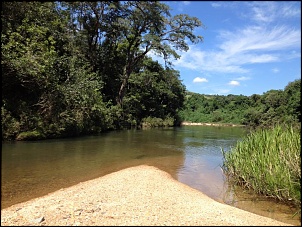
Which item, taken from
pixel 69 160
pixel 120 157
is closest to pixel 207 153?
pixel 120 157

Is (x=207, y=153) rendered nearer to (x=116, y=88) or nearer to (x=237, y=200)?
(x=237, y=200)

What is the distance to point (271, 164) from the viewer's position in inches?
250

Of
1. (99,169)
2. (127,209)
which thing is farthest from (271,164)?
(99,169)

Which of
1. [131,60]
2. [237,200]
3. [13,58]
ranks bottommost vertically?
[237,200]

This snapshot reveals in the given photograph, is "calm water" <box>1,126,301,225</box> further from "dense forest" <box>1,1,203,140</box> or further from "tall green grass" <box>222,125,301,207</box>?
"dense forest" <box>1,1,203,140</box>

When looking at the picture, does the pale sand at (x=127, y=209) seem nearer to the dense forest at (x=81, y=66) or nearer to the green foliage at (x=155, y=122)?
the dense forest at (x=81, y=66)

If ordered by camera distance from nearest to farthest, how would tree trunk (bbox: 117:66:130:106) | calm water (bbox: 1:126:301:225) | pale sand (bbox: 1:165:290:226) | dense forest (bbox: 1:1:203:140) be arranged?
1. pale sand (bbox: 1:165:290:226)
2. calm water (bbox: 1:126:301:225)
3. dense forest (bbox: 1:1:203:140)
4. tree trunk (bbox: 117:66:130:106)

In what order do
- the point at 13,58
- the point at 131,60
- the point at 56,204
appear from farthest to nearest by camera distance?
the point at 131,60 → the point at 13,58 → the point at 56,204

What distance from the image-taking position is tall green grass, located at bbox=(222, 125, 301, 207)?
18.7ft

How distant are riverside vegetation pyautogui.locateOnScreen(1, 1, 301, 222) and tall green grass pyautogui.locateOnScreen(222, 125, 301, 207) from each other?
0.02 meters

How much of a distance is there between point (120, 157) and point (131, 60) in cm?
2070

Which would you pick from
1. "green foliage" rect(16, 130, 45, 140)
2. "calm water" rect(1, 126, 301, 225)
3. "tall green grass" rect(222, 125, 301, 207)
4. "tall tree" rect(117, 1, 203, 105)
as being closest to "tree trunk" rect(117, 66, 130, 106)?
"tall tree" rect(117, 1, 203, 105)

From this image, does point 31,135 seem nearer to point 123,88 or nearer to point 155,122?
point 123,88

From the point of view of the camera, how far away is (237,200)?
7008mm
